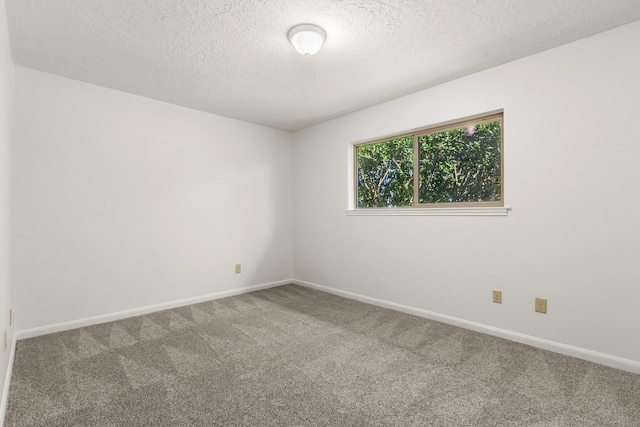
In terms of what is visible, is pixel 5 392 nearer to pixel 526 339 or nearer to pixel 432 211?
pixel 432 211

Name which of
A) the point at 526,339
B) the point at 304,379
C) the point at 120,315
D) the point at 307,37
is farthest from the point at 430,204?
the point at 120,315

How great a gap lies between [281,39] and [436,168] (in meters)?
1.88

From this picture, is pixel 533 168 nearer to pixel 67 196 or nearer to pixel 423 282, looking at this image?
pixel 423 282

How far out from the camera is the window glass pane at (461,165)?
2705 mm

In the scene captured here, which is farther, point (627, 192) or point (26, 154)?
point (26, 154)

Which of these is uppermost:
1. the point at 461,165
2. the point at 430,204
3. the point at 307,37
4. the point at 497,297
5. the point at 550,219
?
the point at 307,37

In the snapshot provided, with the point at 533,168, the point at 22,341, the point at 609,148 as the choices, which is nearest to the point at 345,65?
the point at 533,168

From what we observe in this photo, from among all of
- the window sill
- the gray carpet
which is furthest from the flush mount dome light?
the gray carpet

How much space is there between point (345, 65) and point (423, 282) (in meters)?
2.13

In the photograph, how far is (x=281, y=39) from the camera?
7.07ft

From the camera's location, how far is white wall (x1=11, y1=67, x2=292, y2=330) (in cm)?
262

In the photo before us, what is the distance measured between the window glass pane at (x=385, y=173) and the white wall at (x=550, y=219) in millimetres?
259

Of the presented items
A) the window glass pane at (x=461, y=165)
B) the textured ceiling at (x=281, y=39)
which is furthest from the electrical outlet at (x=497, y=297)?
the textured ceiling at (x=281, y=39)

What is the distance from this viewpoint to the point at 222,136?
12.7ft
